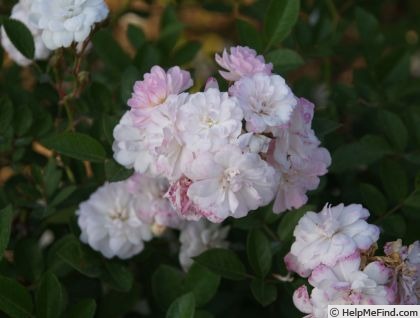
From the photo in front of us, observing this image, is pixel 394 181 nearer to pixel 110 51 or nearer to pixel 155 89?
pixel 155 89

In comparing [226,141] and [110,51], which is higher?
[226,141]

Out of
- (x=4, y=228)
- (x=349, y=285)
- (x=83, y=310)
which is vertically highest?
(x=349, y=285)

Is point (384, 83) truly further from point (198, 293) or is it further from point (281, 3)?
point (198, 293)

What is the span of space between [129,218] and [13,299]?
0.31 metres

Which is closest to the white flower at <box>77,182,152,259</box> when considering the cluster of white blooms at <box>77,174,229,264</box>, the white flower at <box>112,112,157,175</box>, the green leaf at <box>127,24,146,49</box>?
the cluster of white blooms at <box>77,174,229,264</box>

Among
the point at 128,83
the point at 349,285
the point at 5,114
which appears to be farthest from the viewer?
the point at 5,114

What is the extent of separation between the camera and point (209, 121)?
1012 millimetres

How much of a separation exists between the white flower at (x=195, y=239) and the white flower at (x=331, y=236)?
1.06ft

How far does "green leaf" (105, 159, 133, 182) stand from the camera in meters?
1.22

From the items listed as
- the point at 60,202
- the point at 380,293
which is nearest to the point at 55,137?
the point at 60,202

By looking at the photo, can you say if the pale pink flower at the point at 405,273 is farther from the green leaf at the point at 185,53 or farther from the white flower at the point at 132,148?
the green leaf at the point at 185,53

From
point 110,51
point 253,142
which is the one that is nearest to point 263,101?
point 253,142

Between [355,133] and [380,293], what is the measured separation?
3.19ft

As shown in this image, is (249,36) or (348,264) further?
(249,36)
